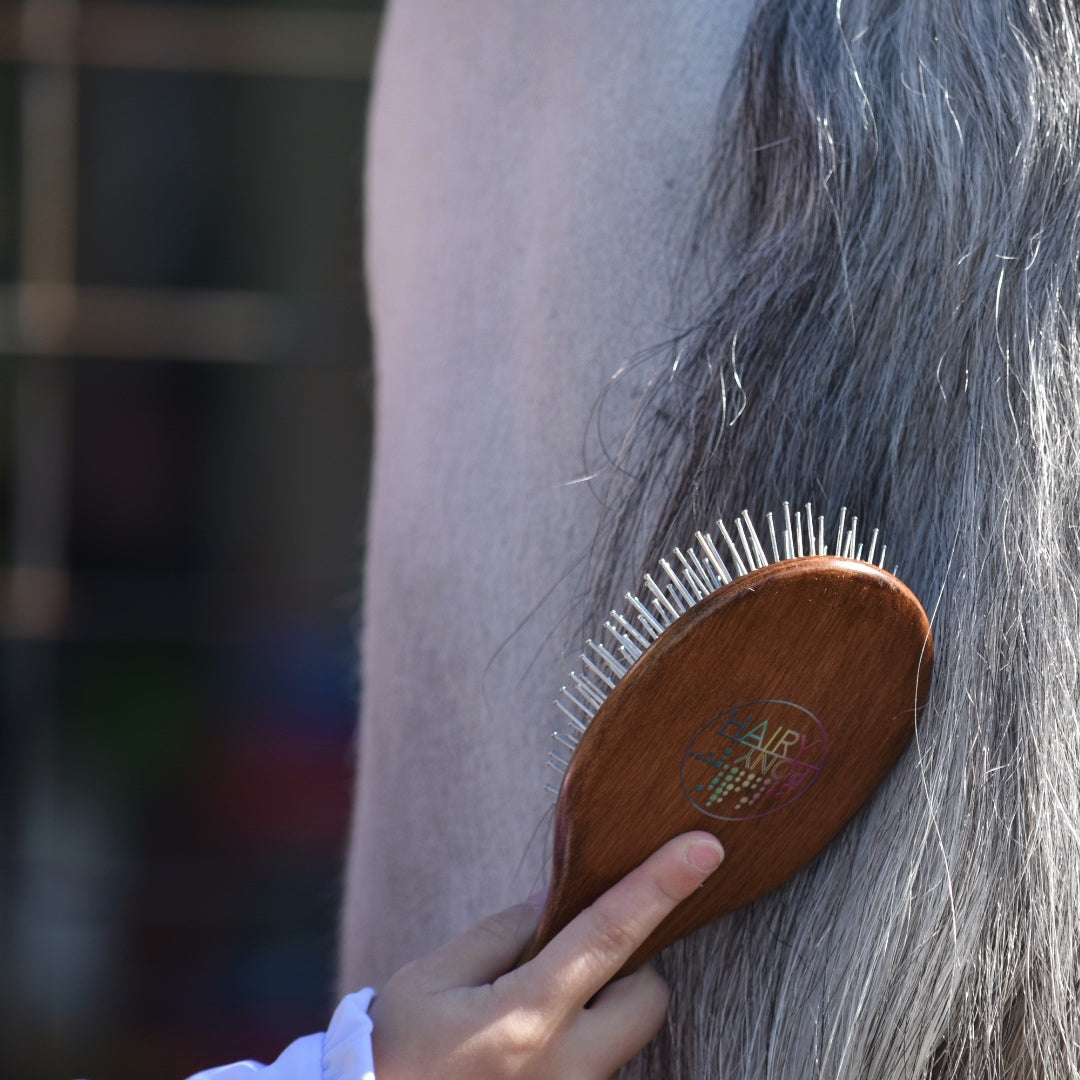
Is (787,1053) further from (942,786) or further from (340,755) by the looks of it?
(340,755)

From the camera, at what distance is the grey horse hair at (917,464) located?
0.44 m

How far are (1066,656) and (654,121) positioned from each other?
0.28 m

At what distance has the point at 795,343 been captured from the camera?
0.48 m

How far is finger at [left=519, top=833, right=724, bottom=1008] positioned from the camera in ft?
1.48

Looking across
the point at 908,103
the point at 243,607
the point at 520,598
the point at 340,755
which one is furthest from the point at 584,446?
the point at 243,607

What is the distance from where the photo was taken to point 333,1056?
48 centimetres

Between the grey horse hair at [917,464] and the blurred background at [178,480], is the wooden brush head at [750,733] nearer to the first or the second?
the grey horse hair at [917,464]

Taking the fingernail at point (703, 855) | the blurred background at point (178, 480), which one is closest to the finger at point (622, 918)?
the fingernail at point (703, 855)

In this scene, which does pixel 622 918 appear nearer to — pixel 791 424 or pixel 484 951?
pixel 484 951

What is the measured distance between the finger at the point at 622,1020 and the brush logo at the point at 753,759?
0.28 feet

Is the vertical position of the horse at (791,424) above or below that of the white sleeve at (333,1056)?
above

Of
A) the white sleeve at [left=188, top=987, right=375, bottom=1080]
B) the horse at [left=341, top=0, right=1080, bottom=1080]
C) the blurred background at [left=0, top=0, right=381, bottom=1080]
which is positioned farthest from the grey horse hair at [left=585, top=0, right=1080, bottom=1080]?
the blurred background at [left=0, top=0, right=381, bottom=1080]

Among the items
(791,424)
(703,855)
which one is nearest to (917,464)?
(791,424)

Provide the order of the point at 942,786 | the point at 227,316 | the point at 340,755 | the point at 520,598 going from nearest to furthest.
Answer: the point at 942,786
the point at 520,598
the point at 340,755
the point at 227,316
